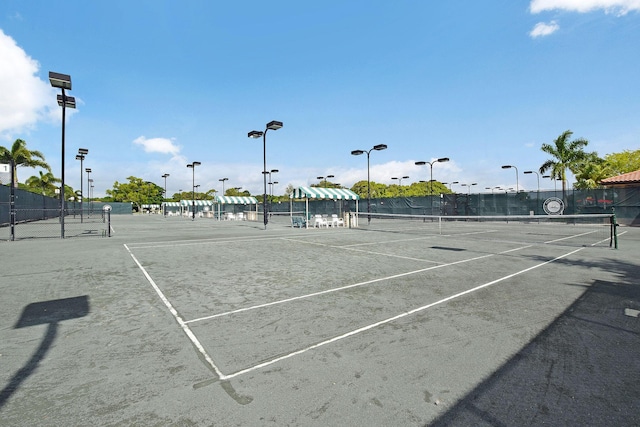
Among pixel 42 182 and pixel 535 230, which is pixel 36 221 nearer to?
pixel 42 182

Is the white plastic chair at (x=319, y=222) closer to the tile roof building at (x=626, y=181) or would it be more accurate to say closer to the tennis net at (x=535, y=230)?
the tennis net at (x=535, y=230)

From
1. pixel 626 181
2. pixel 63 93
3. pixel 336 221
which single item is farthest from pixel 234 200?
pixel 626 181

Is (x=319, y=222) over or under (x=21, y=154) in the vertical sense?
under

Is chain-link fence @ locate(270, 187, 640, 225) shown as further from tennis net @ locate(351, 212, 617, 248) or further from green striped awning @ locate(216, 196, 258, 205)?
green striped awning @ locate(216, 196, 258, 205)

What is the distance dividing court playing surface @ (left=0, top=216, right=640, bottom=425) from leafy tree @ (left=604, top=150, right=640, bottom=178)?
59.0 metres

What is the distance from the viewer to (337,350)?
12.5ft

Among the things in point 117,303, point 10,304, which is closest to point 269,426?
point 117,303

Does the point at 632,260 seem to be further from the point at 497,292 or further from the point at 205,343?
the point at 205,343

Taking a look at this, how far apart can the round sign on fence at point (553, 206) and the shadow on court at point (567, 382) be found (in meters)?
29.7

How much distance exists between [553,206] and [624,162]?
3471 centimetres

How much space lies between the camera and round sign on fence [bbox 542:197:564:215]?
95.0 ft

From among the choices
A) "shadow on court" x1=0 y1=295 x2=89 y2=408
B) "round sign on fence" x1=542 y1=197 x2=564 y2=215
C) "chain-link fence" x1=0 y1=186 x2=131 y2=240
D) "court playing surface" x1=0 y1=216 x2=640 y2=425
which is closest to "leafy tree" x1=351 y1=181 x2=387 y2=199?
"round sign on fence" x1=542 y1=197 x2=564 y2=215

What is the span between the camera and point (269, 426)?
8.10 ft

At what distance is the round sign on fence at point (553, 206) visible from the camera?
2895 cm
